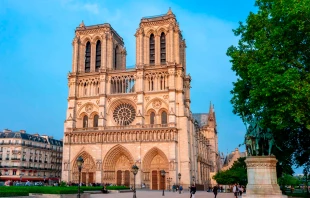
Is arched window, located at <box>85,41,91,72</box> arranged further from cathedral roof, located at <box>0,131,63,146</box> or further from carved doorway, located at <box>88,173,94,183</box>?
cathedral roof, located at <box>0,131,63,146</box>

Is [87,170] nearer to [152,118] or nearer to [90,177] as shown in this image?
[90,177]

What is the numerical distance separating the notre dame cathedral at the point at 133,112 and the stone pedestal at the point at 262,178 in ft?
90.5

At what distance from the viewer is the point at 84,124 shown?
53281 mm

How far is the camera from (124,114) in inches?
2023

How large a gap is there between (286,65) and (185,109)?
30.9 metres

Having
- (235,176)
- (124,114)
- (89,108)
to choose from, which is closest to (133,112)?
(124,114)

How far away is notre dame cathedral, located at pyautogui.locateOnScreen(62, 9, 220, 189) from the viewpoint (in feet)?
155

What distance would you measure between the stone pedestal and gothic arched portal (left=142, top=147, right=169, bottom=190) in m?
29.2

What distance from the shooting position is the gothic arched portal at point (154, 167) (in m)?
47.3

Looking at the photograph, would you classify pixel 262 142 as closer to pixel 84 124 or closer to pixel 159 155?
pixel 159 155

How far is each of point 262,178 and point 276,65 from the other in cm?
608

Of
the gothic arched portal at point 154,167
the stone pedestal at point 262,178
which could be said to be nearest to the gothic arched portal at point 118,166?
the gothic arched portal at point 154,167

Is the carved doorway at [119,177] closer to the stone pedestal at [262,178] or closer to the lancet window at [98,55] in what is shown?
the lancet window at [98,55]

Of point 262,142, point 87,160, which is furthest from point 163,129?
point 262,142
